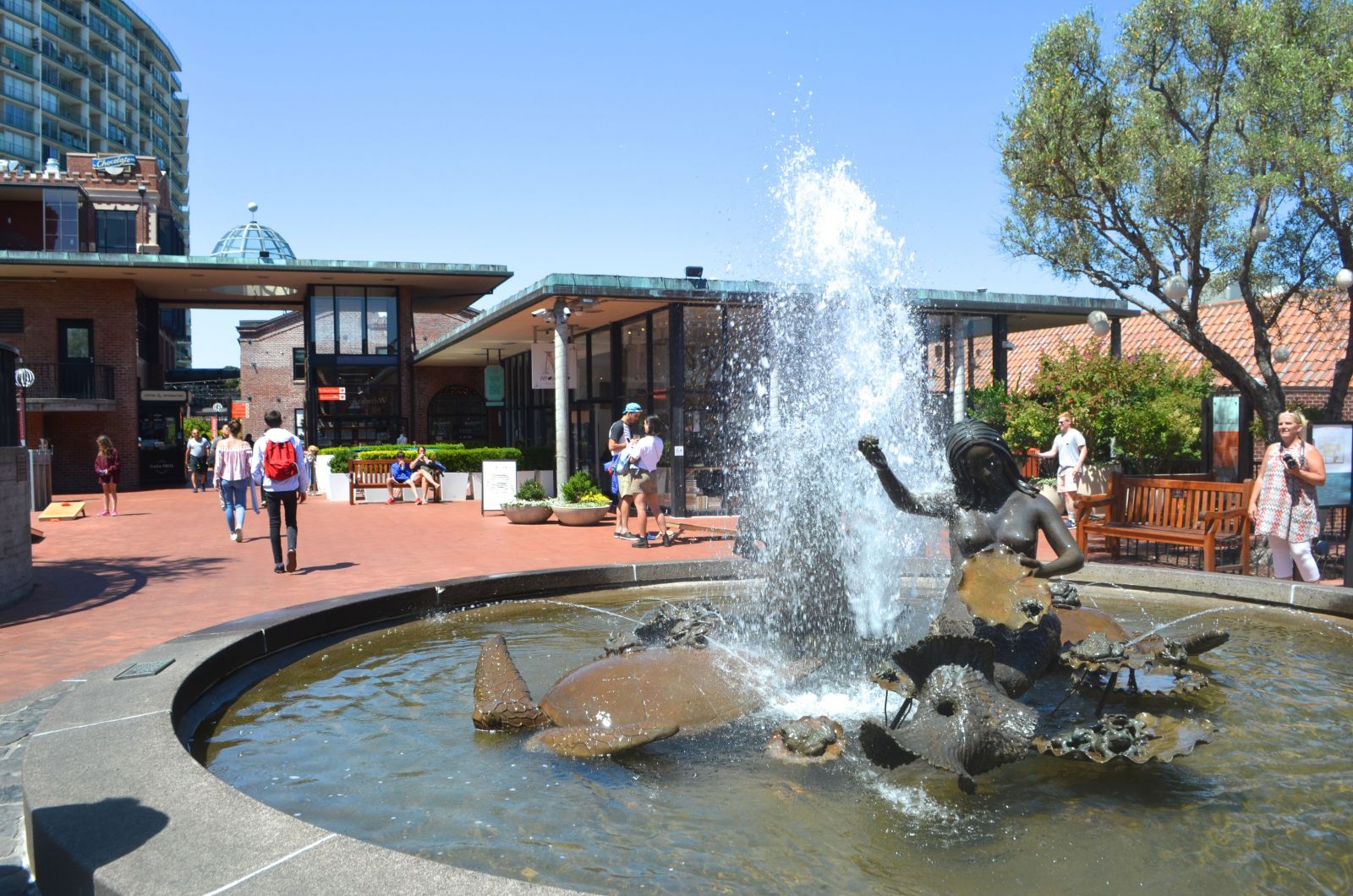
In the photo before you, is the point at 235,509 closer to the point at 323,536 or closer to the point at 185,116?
the point at 323,536

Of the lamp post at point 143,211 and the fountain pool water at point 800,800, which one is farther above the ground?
the lamp post at point 143,211

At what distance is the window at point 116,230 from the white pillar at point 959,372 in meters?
33.8

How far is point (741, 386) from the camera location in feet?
61.1

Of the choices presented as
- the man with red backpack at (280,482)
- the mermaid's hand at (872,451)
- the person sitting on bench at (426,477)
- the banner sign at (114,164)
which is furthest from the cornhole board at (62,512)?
the banner sign at (114,164)

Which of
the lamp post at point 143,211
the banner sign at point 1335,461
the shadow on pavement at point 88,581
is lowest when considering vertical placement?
the shadow on pavement at point 88,581

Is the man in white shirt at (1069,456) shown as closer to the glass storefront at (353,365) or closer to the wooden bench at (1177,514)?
the wooden bench at (1177,514)

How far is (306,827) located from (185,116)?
122401mm

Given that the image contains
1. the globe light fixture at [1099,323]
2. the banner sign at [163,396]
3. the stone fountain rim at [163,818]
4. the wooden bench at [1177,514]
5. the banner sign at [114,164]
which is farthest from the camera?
the banner sign at [114,164]

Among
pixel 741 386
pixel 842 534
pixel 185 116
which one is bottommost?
pixel 842 534

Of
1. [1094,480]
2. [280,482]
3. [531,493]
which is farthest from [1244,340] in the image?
[280,482]

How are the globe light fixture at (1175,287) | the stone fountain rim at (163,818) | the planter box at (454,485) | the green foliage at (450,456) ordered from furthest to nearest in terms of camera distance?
the green foliage at (450,456) < the planter box at (454,485) < the globe light fixture at (1175,287) < the stone fountain rim at (163,818)

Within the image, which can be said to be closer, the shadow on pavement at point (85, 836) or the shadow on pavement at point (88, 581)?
the shadow on pavement at point (85, 836)

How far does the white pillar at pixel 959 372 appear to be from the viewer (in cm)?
1917

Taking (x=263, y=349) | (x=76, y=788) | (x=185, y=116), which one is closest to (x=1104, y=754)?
(x=76, y=788)
